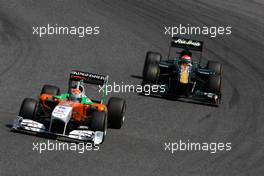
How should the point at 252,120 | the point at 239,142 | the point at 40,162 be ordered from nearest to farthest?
the point at 40,162, the point at 239,142, the point at 252,120

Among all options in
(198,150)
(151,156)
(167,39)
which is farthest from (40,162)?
(167,39)

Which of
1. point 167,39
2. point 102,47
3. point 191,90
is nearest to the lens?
point 191,90

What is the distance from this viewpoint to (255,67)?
30625 mm

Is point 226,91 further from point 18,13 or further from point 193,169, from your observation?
point 18,13

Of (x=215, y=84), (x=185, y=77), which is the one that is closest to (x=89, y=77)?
(x=185, y=77)

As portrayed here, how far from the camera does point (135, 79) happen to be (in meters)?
26.9

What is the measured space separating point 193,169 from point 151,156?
1.20m

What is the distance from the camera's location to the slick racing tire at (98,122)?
1962 cm

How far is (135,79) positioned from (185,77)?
263 centimetres
